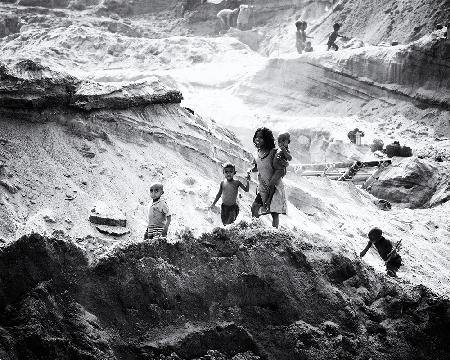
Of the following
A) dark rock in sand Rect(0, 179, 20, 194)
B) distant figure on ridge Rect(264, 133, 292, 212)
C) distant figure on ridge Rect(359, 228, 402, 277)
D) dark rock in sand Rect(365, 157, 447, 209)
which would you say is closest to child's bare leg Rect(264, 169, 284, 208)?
distant figure on ridge Rect(264, 133, 292, 212)

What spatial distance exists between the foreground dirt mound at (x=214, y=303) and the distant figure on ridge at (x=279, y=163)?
3.96 feet

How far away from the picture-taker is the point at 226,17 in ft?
82.5

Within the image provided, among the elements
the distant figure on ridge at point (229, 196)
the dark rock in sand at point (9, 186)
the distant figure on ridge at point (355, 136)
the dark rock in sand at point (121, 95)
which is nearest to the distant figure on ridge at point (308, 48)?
the distant figure on ridge at point (355, 136)

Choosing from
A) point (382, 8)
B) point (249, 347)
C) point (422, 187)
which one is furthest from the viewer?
point (382, 8)

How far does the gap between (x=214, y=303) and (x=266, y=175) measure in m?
1.74

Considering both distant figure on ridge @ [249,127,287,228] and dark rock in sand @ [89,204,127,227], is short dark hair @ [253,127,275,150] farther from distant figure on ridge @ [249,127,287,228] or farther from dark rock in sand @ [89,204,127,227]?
dark rock in sand @ [89,204,127,227]

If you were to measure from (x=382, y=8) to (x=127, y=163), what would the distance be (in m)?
15.1

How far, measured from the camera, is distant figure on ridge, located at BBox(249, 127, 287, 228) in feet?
16.1

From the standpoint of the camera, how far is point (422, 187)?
10.7m

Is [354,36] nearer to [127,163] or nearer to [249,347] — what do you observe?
[127,163]

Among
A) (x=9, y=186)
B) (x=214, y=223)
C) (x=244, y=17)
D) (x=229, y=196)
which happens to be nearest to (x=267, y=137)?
(x=229, y=196)

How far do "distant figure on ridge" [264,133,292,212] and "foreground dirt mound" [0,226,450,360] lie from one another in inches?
47.6

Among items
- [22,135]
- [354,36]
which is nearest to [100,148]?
[22,135]

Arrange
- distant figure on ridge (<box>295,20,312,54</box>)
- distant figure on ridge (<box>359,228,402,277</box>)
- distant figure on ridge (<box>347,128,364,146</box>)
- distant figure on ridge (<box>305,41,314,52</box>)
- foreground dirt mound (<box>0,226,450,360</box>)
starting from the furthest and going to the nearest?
distant figure on ridge (<box>295,20,312,54</box>) → distant figure on ridge (<box>305,41,314,52</box>) → distant figure on ridge (<box>347,128,364,146</box>) → distant figure on ridge (<box>359,228,402,277</box>) → foreground dirt mound (<box>0,226,450,360</box>)
